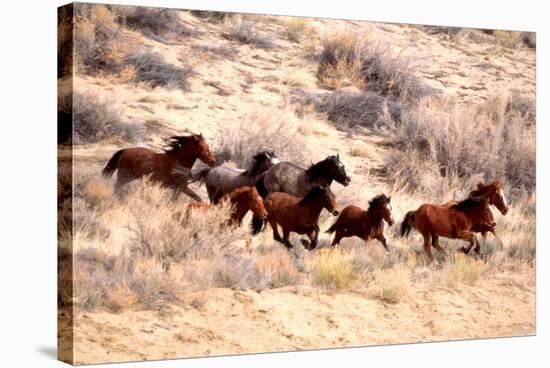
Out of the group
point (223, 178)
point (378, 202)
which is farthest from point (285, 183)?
point (378, 202)

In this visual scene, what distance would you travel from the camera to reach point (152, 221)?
14469mm

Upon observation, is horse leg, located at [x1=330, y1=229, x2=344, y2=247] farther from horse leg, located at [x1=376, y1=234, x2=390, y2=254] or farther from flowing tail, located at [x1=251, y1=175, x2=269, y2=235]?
flowing tail, located at [x1=251, y1=175, x2=269, y2=235]

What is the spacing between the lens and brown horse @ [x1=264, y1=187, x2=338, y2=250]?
15273mm

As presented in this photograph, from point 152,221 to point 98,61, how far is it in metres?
1.79

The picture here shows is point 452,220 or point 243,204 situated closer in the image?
point 243,204

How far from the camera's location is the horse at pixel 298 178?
15281mm

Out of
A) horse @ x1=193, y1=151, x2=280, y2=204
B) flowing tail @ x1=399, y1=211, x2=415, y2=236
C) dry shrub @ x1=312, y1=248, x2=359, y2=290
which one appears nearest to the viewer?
horse @ x1=193, y1=151, x2=280, y2=204

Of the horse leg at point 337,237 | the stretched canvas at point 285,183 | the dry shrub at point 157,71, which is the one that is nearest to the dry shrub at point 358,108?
the stretched canvas at point 285,183

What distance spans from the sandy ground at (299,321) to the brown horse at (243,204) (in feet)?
2.75

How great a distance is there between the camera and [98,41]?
14297 mm

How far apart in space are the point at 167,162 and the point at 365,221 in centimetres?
255

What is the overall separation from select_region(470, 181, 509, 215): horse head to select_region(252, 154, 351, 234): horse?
1.90 metres

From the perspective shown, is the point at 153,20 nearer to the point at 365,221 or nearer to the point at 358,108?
the point at 358,108

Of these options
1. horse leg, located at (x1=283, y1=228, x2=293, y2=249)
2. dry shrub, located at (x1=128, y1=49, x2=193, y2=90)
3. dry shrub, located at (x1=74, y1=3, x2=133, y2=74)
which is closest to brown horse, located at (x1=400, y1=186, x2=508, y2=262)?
horse leg, located at (x1=283, y1=228, x2=293, y2=249)
